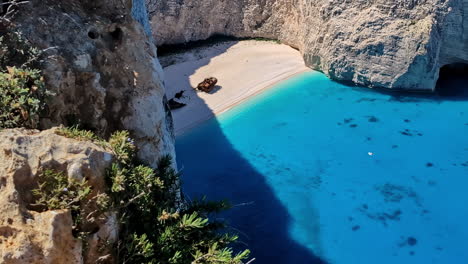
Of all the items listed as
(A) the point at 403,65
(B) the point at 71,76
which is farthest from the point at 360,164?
(B) the point at 71,76

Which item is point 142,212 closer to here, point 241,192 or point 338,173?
point 241,192

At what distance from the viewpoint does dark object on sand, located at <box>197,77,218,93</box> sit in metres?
20.5

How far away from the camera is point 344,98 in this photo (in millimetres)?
19625

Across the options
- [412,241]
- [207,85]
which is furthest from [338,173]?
[207,85]

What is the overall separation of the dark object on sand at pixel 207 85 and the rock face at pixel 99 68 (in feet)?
39.0

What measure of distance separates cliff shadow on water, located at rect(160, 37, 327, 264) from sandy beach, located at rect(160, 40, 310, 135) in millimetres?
1189

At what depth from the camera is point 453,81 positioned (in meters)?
20.5

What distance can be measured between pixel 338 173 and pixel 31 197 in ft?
38.0

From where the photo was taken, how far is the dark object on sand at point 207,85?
805 inches

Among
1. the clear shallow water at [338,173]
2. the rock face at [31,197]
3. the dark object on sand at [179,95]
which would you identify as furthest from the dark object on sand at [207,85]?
the rock face at [31,197]

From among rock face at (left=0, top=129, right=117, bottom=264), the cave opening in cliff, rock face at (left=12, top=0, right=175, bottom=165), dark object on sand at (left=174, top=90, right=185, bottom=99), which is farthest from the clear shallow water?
rock face at (left=0, top=129, right=117, bottom=264)

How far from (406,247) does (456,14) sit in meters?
11.9

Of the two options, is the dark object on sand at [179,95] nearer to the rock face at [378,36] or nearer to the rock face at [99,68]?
the rock face at [378,36]

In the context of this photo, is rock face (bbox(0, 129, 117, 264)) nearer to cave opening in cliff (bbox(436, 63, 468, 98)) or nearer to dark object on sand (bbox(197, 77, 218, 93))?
dark object on sand (bbox(197, 77, 218, 93))
